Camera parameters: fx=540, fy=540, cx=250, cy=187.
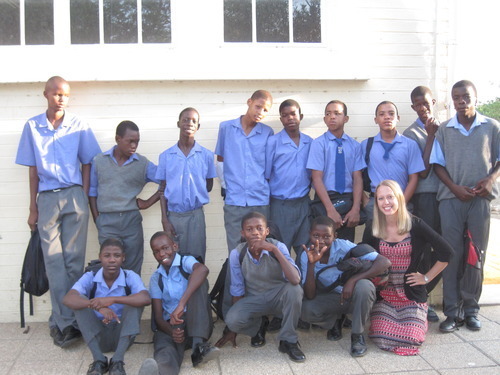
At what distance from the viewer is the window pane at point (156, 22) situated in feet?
16.8

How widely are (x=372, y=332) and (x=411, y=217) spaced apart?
995 mm

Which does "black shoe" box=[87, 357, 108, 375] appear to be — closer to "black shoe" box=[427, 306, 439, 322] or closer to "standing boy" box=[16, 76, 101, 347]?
"standing boy" box=[16, 76, 101, 347]

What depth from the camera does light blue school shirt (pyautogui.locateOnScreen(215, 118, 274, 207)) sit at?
15.6ft

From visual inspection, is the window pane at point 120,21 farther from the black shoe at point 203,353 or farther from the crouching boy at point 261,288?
the black shoe at point 203,353

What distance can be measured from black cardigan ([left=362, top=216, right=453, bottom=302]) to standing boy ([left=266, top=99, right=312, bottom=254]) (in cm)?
76

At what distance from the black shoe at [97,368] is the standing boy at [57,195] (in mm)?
684

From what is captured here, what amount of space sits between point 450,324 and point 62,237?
3426 mm

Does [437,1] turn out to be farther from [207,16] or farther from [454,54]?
[207,16]

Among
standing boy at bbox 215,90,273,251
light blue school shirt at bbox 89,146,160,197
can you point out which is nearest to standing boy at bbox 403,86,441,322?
standing boy at bbox 215,90,273,251

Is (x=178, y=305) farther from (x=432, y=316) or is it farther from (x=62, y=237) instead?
(x=432, y=316)

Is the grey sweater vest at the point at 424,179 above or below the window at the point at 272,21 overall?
below

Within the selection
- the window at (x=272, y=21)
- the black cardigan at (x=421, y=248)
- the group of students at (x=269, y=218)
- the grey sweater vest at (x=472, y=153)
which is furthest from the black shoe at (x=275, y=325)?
the window at (x=272, y=21)

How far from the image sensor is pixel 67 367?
407cm

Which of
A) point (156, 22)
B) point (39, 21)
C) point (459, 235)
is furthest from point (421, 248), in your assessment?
point (39, 21)
